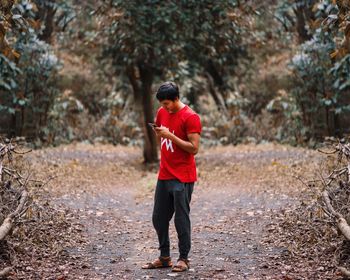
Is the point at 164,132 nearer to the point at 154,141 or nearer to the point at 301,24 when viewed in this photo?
the point at 154,141

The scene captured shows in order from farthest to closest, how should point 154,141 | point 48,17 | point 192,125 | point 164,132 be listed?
point 48,17, point 154,141, point 192,125, point 164,132

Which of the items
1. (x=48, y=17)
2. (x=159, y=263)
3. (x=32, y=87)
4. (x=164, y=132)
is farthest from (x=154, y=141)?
(x=164, y=132)

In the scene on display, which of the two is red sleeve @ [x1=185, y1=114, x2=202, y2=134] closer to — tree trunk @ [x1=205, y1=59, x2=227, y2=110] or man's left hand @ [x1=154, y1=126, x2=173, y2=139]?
man's left hand @ [x1=154, y1=126, x2=173, y2=139]

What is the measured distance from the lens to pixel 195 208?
36.0 feet

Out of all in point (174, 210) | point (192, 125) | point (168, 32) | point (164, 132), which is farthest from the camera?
point (168, 32)

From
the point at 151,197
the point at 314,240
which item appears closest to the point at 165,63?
the point at 151,197

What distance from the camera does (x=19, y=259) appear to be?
662cm

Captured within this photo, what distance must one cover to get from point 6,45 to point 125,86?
10.9 meters

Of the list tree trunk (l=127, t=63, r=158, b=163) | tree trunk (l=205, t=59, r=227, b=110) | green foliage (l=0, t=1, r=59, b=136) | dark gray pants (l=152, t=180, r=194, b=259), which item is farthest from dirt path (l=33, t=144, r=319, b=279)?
tree trunk (l=205, t=59, r=227, b=110)

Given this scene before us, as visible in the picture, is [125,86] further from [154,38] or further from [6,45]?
[6,45]

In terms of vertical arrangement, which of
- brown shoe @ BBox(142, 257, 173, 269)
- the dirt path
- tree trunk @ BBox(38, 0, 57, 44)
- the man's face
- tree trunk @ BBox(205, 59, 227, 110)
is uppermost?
tree trunk @ BBox(38, 0, 57, 44)

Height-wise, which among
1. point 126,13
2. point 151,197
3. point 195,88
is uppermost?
point 126,13

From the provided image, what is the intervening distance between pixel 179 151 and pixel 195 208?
473cm

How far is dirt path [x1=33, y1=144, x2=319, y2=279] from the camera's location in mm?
6773
